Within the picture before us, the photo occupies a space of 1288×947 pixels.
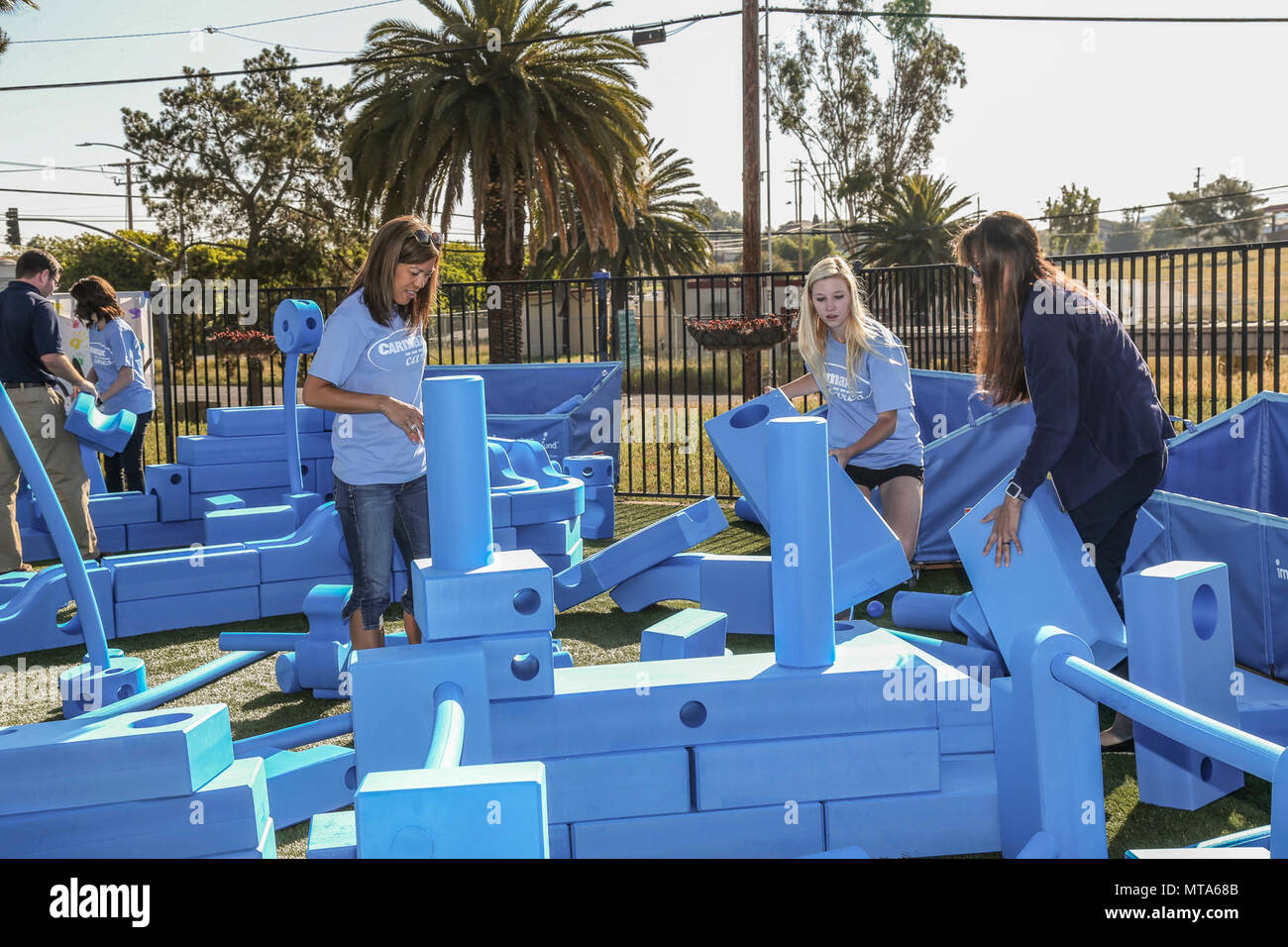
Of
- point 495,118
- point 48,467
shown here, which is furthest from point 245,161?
point 48,467

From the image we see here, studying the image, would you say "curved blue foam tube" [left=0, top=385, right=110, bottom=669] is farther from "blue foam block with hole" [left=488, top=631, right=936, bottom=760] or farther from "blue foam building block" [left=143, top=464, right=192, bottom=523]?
"blue foam building block" [left=143, top=464, right=192, bottom=523]

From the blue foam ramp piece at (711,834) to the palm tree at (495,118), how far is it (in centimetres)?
1257

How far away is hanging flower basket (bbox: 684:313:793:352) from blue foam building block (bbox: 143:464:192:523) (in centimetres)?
515

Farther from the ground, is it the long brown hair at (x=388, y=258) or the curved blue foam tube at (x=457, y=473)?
the long brown hair at (x=388, y=258)

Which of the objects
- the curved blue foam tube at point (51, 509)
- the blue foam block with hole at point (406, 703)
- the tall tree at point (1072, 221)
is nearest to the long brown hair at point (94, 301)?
the curved blue foam tube at point (51, 509)

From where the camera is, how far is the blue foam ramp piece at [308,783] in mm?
3148

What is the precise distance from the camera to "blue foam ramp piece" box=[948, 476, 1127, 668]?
10.3 ft

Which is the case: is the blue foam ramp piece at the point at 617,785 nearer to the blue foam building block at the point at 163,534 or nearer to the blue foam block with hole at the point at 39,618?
the blue foam block with hole at the point at 39,618

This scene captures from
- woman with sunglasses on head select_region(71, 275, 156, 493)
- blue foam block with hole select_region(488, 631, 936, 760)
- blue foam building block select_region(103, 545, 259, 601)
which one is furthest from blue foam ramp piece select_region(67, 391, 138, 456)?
blue foam block with hole select_region(488, 631, 936, 760)

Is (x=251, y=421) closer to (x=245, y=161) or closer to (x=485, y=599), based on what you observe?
(x=485, y=599)

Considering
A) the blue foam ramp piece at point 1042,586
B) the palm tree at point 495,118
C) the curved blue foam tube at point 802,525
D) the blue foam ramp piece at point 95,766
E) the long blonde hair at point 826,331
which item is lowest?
the blue foam ramp piece at point 95,766

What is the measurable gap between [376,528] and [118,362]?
197 inches

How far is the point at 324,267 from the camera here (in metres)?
25.4

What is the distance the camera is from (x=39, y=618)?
531cm
